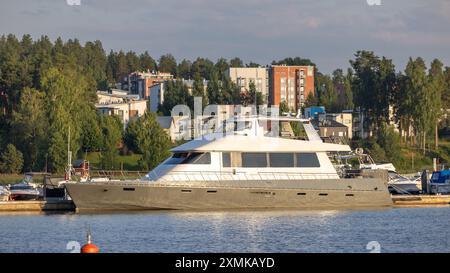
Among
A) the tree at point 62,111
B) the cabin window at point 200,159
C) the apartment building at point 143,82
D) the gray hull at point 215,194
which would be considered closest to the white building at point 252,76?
the apartment building at point 143,82

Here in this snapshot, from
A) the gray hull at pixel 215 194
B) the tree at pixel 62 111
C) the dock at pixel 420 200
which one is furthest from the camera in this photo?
the tree at pixel 62 111

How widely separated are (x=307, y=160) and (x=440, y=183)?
15.6 metres

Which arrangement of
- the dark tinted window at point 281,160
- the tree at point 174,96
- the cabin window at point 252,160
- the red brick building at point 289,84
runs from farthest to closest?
the red brick building at point 289,84 → the tree at point 174,96 → the dark tinted window at point 281,160 → the cabin window at point 252,160

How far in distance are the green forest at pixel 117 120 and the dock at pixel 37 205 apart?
111 ft

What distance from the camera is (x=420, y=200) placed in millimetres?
50344

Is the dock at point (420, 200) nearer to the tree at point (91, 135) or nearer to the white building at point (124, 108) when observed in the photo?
the tree at point (91, 135)

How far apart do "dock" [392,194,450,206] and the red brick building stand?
84871 millimetres

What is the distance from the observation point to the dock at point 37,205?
1812 inches

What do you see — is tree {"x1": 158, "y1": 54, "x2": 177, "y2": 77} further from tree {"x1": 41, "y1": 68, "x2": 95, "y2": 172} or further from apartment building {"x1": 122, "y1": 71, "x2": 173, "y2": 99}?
tree {"x1": 41, "y1": 68, "x2": 95, "y2": 172}

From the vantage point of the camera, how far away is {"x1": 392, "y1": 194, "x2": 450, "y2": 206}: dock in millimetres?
49438

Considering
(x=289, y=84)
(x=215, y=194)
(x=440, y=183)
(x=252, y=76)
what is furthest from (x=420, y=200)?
(x=252, y=76)

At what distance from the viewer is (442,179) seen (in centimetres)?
5831

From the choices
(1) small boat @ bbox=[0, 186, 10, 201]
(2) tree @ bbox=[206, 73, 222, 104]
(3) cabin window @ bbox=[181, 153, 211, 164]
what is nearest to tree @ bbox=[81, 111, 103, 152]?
(2) tree @ bbox=[206, 73, 222, 104]
